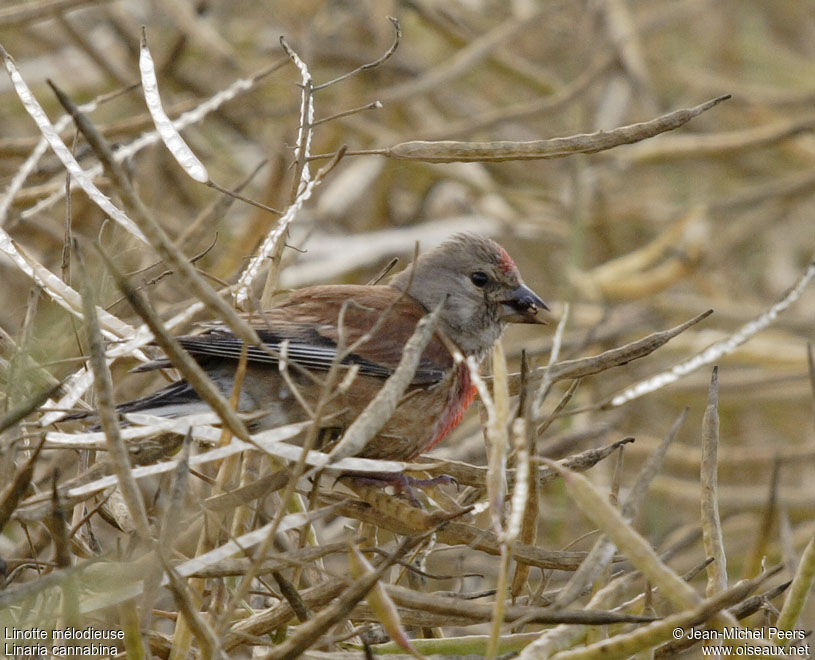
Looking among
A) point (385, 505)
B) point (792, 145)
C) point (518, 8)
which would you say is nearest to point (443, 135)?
point (518, 8)

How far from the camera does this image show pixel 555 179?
6922mm

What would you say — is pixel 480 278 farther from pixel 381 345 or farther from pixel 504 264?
pixel 381 345

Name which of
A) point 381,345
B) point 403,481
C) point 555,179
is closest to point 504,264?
point 381,345

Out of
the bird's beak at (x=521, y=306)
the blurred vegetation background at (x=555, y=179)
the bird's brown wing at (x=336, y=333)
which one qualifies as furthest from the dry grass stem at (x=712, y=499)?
the blurred vegetation background at (x=555, y=179)

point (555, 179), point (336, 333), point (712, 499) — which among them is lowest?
point (712, 499)

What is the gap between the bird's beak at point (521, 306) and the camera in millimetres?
3834

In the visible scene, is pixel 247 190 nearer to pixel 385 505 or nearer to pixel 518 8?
pixel 518 8

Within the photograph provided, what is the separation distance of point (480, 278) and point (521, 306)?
164 mm

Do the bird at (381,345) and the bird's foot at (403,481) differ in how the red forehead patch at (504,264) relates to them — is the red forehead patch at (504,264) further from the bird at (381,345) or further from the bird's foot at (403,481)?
the bird's foot at (403,481)

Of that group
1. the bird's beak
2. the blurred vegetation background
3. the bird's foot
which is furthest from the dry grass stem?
the blurred vegetation background

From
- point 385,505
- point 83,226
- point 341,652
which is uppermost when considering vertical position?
point 83,226

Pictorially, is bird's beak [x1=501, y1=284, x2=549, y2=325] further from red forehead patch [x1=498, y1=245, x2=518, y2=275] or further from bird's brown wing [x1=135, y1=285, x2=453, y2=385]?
bird's brown wing [x1=135, y1=285, x2=453, y2=385]

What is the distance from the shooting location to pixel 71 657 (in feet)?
5.68

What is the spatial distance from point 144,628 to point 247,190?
4167mm
